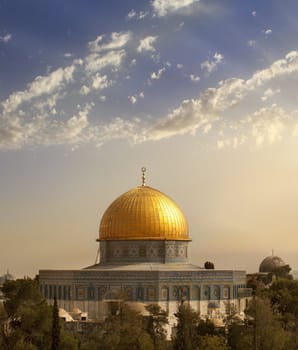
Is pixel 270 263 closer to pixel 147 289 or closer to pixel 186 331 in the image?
pixel 147 289

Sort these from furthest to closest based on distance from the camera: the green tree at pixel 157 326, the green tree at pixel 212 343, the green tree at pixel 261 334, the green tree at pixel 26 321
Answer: the green tree at pixel 157 326
the green tree at pixel 26 321
the green tree at pixel 261 334
the green tree at pixel 212 343

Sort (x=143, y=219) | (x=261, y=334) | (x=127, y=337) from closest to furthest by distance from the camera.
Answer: (x=127, y=337)
(x=261, y=334)
(x=143, y=219)

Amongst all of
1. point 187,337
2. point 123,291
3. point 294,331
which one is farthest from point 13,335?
point 294,331

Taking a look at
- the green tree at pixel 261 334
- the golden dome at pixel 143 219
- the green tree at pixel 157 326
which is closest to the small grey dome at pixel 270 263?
the golden dome at pixel 143 219

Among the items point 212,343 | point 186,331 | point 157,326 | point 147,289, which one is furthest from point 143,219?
point 212,343

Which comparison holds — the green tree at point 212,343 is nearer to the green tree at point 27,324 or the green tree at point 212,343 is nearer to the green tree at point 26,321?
the green tree at point 27,324

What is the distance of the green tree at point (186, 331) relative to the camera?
37312mm

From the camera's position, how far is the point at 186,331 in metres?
38.0

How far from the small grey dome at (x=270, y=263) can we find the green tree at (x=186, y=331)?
35.4 m

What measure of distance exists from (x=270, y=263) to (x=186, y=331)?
3955cm

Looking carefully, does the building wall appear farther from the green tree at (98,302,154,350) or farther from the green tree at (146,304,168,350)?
the green tree at (98,302,154,350)

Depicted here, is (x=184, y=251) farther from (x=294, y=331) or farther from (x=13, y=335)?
(x=13, y=335)

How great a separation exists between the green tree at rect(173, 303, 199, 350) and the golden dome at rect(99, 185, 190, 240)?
12.3 metres

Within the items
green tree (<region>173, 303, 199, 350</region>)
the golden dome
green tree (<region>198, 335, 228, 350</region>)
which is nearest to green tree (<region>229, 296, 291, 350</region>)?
green tree (<region>198, 335, 228, 350</region>)
